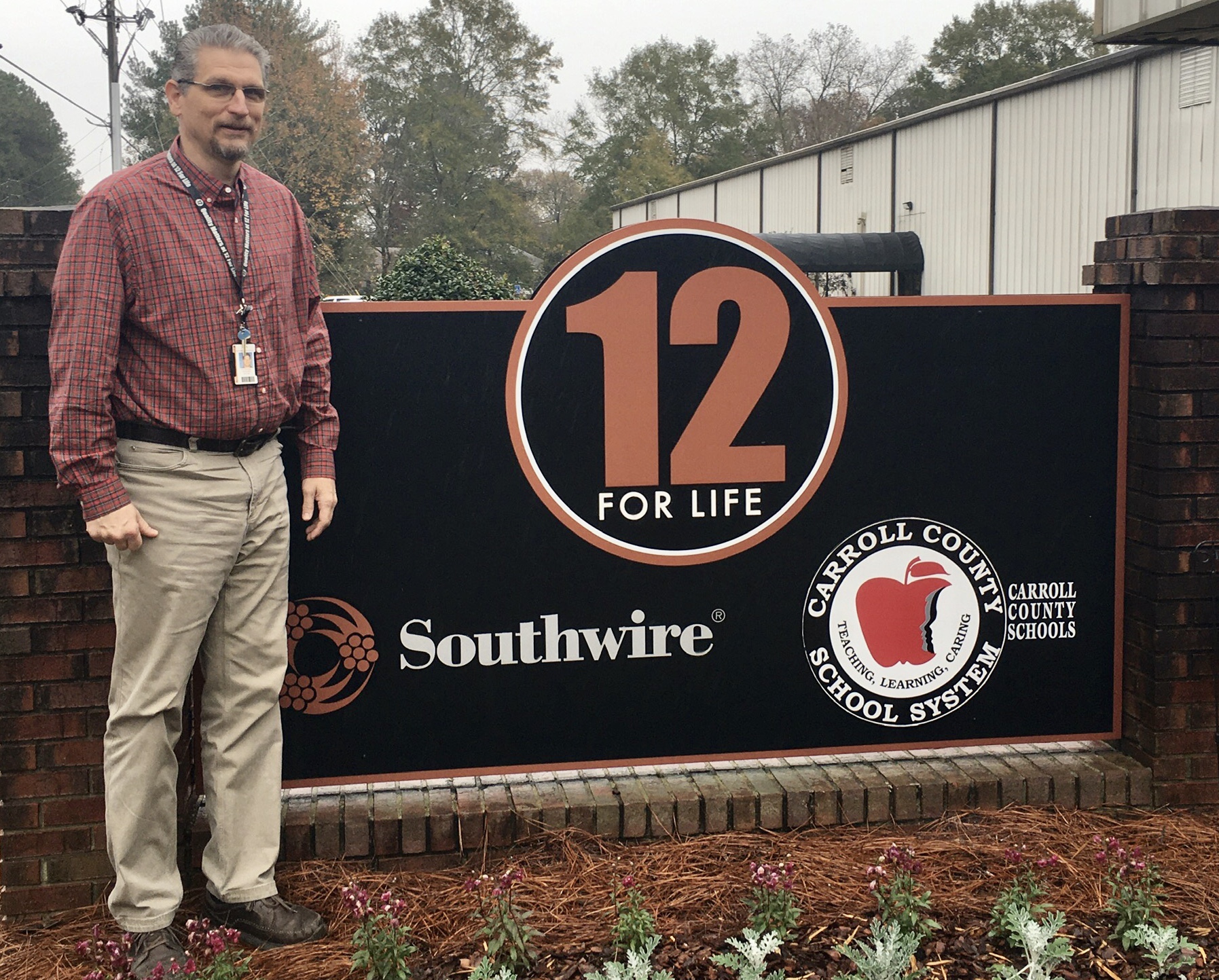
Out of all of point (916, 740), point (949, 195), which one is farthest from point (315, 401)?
point (949, 195)

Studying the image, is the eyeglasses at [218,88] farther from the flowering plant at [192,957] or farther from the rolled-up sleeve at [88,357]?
the flowering plant at [192,957]

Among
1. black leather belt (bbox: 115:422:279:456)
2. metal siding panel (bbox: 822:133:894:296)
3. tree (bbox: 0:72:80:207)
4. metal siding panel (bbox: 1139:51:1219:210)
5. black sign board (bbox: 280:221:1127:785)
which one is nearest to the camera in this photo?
black leather belt (bbox: 115:422:279:456)

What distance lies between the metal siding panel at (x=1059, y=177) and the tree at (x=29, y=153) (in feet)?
194

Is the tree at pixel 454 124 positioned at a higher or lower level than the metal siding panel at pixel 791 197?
higher

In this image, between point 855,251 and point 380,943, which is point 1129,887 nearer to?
point 380,943

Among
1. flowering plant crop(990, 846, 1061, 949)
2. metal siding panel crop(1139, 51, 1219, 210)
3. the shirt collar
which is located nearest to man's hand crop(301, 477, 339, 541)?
the shirt collar

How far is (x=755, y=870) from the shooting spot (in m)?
3.04

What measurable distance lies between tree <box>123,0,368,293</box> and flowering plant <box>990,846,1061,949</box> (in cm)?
5138

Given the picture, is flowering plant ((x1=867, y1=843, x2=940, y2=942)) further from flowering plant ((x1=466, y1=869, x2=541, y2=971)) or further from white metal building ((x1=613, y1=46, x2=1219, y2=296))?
white metal building ((x1=613, y1=46, x2=1219, y2=296))

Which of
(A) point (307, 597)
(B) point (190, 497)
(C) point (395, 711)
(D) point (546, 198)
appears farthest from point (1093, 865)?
(D) point (546, 198)

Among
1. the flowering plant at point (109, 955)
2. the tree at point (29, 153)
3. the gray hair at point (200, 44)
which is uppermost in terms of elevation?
the tree at point (29, 153)

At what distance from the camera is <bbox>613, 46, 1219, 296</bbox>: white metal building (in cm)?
1722

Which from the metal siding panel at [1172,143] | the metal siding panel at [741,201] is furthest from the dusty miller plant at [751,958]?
the metal siding panel at [741,201]

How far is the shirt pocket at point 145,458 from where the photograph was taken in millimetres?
2957
